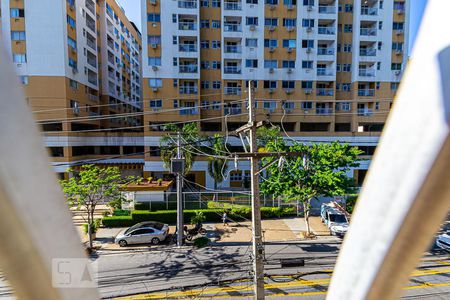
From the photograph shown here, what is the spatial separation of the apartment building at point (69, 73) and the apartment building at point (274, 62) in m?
6.42

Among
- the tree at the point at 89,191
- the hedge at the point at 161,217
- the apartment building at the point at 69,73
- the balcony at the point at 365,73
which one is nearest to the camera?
the tree at the point at 89,191

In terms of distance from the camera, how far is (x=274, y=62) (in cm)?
2558

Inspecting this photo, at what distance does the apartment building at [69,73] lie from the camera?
2230cm

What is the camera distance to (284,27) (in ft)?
83.3

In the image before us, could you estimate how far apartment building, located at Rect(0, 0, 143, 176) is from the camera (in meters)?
22.3

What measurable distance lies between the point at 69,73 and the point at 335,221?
26.7 metres

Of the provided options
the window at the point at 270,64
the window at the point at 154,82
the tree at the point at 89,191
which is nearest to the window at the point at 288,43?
the window at the point at 270,64

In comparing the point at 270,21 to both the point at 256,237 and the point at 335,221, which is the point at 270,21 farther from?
the point at 256,237

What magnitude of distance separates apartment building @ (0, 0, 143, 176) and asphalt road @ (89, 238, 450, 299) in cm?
1047

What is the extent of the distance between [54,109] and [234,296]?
23.4m

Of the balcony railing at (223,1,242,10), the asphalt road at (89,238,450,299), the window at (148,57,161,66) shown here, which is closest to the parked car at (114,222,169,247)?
the asphalt road at (89,238,450,299)

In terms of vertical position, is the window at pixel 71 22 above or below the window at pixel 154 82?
above

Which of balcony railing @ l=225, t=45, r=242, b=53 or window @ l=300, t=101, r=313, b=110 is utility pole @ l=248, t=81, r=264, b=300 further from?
window @ l=300, t=101, r=313, b=110

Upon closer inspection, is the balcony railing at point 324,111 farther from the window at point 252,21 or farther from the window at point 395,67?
the window at point 252,21
